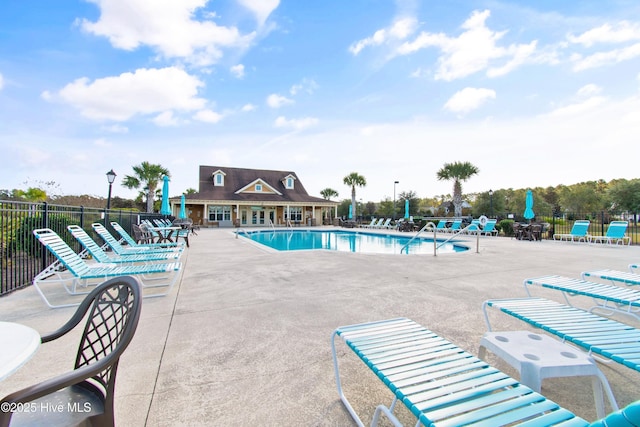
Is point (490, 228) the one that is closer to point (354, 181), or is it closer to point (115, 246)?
point (115, 246)

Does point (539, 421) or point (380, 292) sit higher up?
point (539, 421)

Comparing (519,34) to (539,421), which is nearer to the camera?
(539,421)

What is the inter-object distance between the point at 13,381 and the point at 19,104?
14.9m

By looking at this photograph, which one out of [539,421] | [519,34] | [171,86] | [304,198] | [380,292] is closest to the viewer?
[539,421]

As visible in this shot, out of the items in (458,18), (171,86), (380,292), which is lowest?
(380,292)

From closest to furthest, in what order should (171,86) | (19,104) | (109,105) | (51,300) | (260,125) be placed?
(51,300) → (19,104) → (171,86) → (109,105) → (260,125)

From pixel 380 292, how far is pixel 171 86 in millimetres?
13202

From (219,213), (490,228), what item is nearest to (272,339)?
(490,228)

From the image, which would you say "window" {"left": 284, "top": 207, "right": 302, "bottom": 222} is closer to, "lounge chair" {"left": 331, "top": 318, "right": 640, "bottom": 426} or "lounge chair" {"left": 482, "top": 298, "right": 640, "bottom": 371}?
"lounge chair" {"left": 482, "top": 298, "right": 640, "bottom": 371}

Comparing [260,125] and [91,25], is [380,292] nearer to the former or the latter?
[91,25]

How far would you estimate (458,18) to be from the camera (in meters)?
10.0

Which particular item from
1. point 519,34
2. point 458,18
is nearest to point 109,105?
point 458,18

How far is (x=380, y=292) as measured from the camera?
463cm

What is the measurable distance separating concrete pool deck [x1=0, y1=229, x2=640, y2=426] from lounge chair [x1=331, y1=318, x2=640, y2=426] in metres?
0.41
